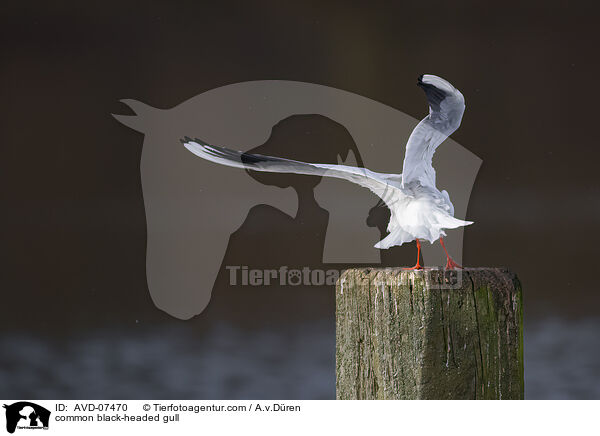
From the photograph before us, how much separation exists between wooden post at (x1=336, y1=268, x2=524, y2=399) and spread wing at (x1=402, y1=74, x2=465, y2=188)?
348mm

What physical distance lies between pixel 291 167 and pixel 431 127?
302 millimetres

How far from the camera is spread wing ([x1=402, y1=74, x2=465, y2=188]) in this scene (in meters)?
1.17

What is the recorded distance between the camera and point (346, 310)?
987mm

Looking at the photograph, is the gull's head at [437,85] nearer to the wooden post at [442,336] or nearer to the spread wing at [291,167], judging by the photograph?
the spread wing at [291,167]

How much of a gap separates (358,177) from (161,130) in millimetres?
779

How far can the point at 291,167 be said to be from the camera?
1.20m

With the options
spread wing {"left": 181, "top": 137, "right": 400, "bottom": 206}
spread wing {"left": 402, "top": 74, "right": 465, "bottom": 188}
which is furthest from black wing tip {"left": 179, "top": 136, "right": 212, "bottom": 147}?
spread wing {"left": 402, "top": 74, "right": 465, "bottom": 188}
